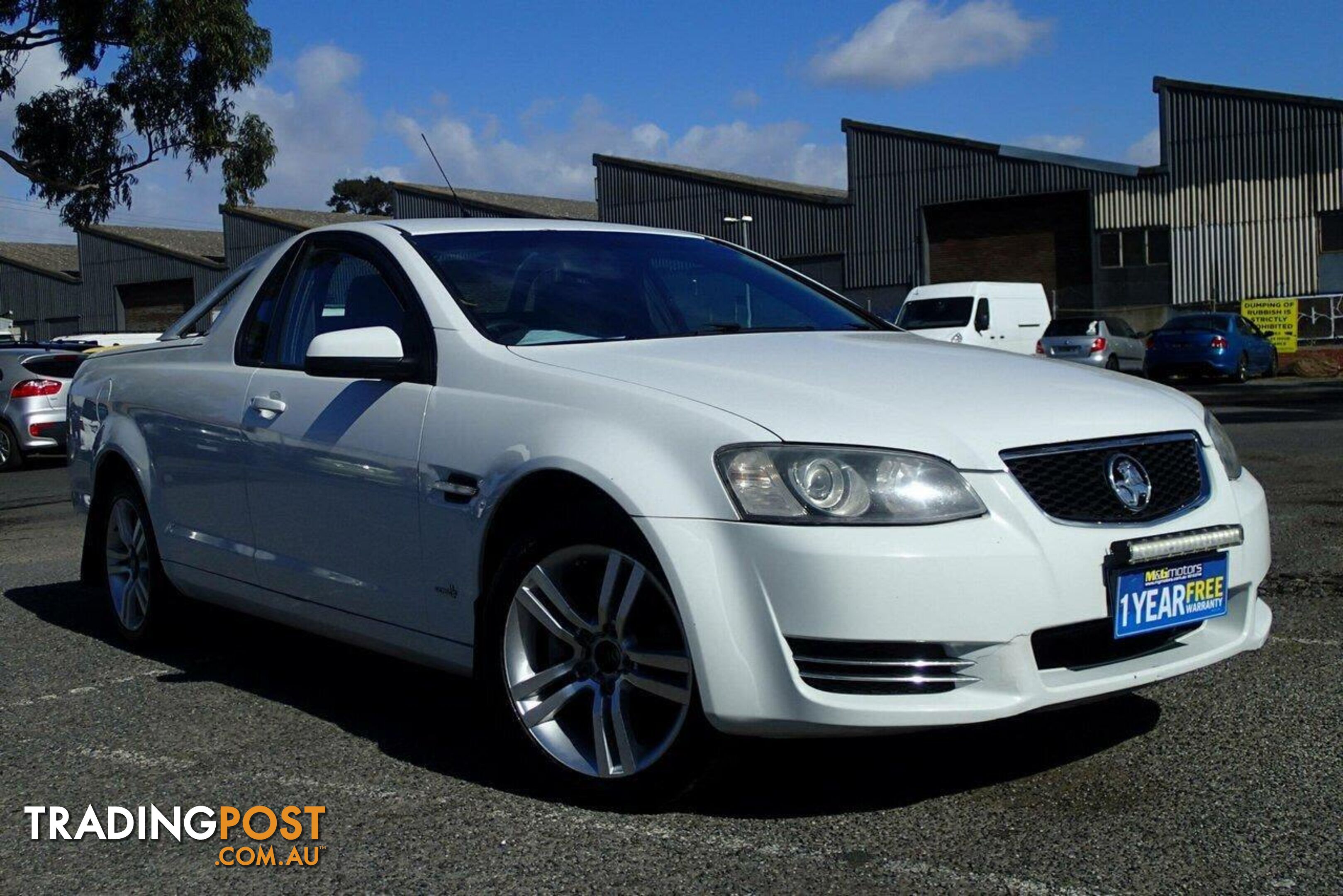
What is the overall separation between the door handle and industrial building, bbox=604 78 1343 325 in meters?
37.7

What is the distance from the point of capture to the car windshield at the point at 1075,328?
2850 cm

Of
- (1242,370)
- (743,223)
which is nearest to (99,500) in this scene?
(1242,370)

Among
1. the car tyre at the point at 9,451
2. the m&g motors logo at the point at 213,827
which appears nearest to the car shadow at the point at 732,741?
the m&g motors logo at the point at 213,827

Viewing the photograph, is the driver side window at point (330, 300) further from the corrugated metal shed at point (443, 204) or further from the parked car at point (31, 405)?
the corrugated metal shed at point (443, 204)

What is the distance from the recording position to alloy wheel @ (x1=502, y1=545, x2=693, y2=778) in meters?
3.47

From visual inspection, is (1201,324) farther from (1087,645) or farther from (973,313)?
(1087,645)

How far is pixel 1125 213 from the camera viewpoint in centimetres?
3994

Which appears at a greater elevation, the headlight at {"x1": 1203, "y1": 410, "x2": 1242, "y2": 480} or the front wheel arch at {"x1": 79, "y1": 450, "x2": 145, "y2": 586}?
the headlight at {"x1": 1203, "y1": 410, "x2": 1242, "y2": 480}

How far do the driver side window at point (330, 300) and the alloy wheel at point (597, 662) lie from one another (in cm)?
124

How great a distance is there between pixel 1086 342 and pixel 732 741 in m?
26.1

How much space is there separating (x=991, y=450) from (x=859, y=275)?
137 feet

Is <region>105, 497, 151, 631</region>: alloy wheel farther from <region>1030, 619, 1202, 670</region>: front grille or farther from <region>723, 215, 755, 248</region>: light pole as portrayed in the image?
<region>723, 215, 755, 248</region>: light pole

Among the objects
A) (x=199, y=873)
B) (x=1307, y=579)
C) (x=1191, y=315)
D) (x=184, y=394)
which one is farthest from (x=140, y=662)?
(x=1191, y=315)

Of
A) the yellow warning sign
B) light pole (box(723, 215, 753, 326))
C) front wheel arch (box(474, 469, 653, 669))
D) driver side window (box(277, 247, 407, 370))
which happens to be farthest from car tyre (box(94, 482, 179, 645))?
light pole (box(723, 215, 753, 326))
